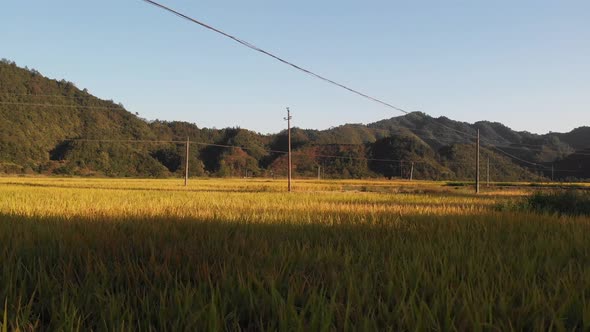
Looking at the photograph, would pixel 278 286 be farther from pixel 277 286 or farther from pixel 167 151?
pixel 167 151

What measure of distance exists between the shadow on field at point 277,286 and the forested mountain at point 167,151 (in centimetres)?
6878

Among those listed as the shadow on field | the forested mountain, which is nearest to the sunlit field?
the shadow on field

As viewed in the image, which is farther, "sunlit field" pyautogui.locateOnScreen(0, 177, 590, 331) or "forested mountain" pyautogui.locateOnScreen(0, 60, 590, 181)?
"forested mountain" pyautogui.locateOnScreen(0, 60, 590, 181)

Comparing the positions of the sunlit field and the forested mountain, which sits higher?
the forested mountain

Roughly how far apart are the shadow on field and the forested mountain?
68777 mm

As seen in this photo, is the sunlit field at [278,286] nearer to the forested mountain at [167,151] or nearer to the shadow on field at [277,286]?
the shadow on field at [277,286]

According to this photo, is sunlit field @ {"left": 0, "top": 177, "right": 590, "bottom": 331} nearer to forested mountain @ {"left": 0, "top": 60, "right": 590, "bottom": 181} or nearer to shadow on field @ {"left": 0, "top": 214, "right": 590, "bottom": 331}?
shadow on field @ {"left": 0, "top": 214, "right": 590, "bottom": 331}

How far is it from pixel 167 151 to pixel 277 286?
98.4 metres

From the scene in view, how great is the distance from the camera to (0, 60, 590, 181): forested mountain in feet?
250

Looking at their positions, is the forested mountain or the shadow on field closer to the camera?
the shadow on field

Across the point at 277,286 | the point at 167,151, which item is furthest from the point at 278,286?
the point at 167,151

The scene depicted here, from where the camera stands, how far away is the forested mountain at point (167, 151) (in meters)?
76.2

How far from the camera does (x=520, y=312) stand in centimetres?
186

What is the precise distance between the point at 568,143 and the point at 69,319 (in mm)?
151475
